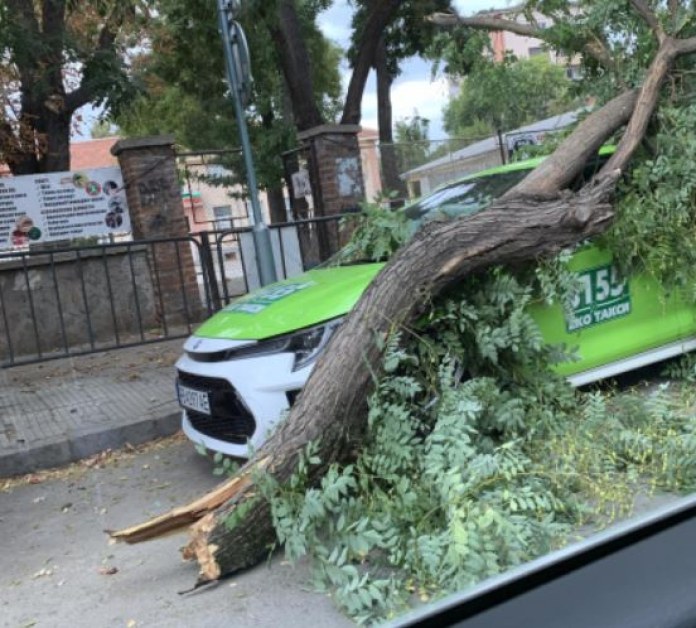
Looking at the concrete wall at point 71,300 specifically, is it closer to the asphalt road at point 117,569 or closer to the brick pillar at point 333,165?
the brick pillar at point 333,165

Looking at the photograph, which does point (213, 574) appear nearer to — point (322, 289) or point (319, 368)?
point (319, 368)

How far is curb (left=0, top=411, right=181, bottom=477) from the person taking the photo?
5.45 m

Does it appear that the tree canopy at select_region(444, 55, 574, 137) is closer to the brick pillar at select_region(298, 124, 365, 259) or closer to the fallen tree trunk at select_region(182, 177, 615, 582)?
the brick pillar at select_region(298, 124, 365, 259)

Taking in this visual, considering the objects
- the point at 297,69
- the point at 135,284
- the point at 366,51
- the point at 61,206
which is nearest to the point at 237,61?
the point at 135,284

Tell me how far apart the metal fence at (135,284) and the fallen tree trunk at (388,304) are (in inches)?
155

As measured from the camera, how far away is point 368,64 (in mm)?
14203

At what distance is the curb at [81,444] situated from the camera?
545cm

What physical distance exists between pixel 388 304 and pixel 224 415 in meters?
1.18

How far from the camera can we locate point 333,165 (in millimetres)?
10961

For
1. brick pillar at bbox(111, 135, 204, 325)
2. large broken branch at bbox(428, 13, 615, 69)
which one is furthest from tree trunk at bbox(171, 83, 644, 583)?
brick pillar at bbox(111, 135, 204, 325)

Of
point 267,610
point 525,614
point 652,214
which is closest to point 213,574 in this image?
point 267,610

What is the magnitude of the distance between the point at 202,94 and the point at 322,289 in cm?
1521

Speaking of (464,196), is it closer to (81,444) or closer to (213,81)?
(81,444)

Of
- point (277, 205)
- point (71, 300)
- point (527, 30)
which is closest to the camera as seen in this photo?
point (527, 30)
